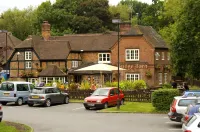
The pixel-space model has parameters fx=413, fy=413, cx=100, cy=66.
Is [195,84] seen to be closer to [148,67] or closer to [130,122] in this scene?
[148,67]

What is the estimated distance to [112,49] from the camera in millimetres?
54219

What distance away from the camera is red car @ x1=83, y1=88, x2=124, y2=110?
30503 millimetres

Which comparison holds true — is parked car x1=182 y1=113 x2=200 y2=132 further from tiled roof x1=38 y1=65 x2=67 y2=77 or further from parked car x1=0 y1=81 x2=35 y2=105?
tiled roof x1=38 y1=65 x2=67 y2=77

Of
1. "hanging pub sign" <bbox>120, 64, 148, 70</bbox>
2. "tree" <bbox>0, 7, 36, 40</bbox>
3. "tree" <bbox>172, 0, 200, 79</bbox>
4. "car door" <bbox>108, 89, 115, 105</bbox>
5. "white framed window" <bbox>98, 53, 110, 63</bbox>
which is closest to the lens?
"car door" <bbox>108, 89, 115, 105</bbox>

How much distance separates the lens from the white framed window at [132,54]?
5269cm

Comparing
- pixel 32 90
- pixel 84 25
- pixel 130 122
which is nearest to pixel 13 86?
pixel 32 90

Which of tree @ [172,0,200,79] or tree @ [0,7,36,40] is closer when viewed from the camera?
tree @ [172,0,200,79]

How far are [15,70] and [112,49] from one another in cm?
1381

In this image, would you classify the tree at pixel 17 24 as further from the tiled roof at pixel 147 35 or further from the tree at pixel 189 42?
the tree at pixel 189 42

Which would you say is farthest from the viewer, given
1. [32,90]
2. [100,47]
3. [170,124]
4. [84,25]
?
[84,25]

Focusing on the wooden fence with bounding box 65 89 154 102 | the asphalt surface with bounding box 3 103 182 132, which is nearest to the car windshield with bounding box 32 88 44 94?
the asphalt surface with bounding box 3 103 182 132

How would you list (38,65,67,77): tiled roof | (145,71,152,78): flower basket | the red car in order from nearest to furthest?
1. the red car
2. (145,71,152,78): flower basket
3. (38,65,67,77): tiled roof

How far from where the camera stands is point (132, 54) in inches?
2085

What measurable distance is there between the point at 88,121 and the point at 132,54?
2992cm
